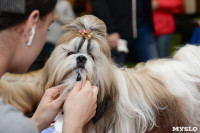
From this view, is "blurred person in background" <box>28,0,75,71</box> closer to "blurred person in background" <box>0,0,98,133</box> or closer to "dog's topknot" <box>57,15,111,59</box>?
"dog's topknot" <box>57,15,111,59</box>

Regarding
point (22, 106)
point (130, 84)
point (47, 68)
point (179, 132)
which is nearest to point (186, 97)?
point (179, 132)

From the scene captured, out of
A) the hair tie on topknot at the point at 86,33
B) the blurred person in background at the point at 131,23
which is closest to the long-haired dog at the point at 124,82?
the hair tie on topknot at the point at 86,33

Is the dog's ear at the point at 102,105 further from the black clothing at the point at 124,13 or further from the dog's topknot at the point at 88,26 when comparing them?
the black clothing at the point at 124,13

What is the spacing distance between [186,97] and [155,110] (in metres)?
0.23

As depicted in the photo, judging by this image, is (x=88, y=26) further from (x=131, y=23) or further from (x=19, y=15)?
(x=131, y=23)

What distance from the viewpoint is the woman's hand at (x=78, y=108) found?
3.57 ft

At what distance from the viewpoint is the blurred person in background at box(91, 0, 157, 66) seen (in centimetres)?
255

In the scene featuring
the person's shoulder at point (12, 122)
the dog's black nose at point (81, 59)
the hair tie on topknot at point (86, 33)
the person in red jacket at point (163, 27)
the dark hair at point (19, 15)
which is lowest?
the person in red jacket at point (163, 27)

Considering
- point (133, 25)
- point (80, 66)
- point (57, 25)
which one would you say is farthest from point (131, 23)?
point (80, 66)

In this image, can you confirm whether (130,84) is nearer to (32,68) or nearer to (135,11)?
(32,68)

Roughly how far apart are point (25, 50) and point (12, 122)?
285 mm

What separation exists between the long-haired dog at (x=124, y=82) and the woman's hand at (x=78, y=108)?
0.38 ft

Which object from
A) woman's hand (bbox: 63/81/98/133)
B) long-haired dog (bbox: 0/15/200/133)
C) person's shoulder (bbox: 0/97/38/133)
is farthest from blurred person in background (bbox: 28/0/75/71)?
person's shoulder (bbox: 0/97/38/133)

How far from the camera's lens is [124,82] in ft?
5.07
